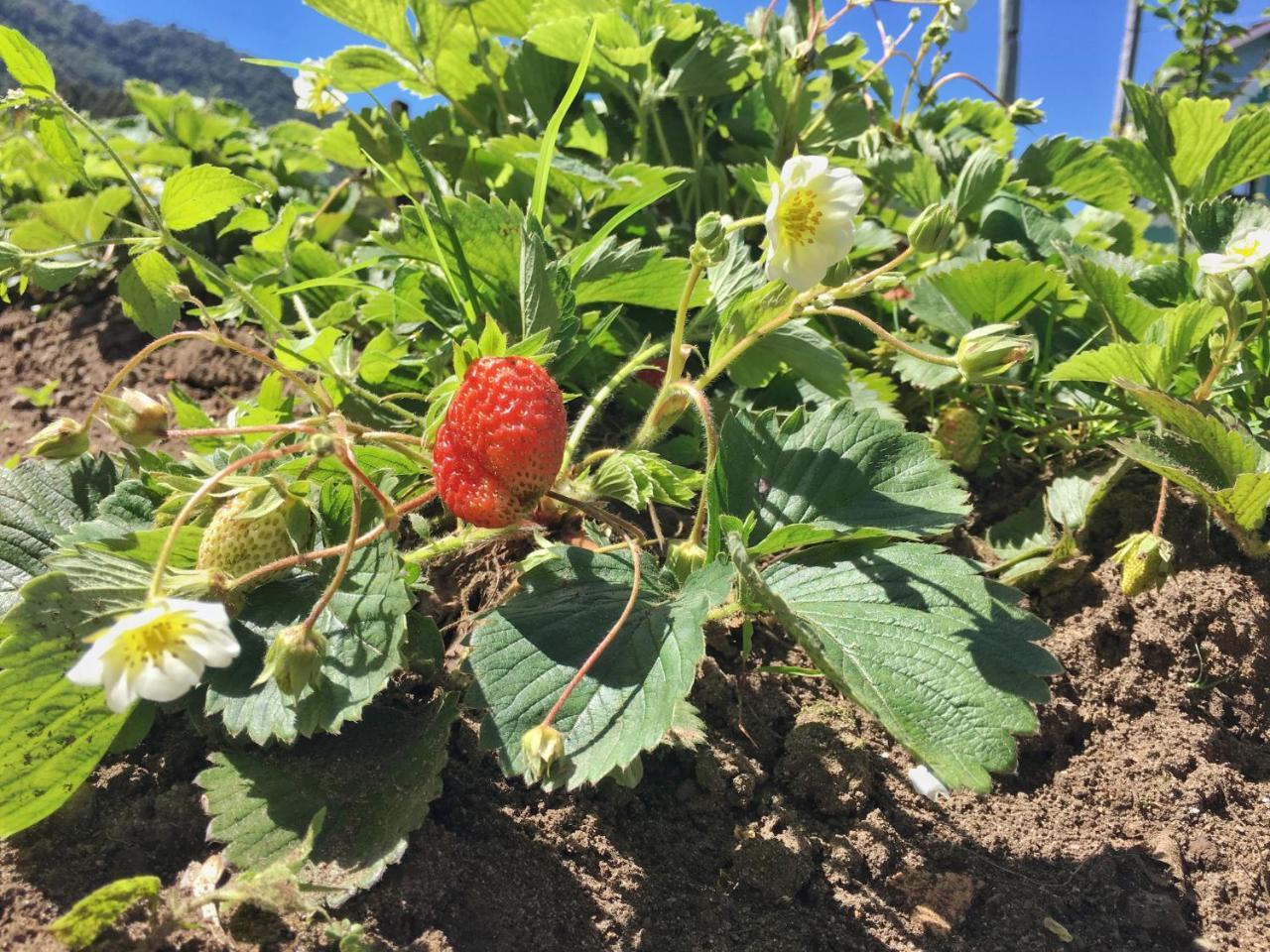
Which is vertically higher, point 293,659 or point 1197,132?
point 1197,132

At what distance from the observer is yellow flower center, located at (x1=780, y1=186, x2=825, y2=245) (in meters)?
0.97

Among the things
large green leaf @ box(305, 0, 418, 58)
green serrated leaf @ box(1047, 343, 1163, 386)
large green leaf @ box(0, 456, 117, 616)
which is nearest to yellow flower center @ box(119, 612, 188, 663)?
large green leaf @ box(0, 456, 117, 616)

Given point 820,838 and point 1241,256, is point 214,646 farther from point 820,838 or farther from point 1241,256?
point 1241,256

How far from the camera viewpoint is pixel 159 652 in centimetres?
75

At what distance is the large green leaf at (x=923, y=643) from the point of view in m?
0.85

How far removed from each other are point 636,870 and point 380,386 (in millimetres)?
899

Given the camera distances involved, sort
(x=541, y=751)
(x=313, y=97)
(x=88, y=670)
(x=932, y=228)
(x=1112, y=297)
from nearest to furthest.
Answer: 1. (x=88, y=670)
2. (x=541, y=751)
3. (x=932, y=228)
4. (x=1112, y=297)
5. (x=313, y=97)

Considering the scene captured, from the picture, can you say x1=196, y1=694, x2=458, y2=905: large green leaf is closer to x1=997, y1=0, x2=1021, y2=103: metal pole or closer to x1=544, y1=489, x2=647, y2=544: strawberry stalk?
x1=544, y1=489, x2=647, y2=544: strawberry stalk

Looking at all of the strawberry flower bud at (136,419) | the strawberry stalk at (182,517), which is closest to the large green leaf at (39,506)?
the strawberry flower bud at (136,419)

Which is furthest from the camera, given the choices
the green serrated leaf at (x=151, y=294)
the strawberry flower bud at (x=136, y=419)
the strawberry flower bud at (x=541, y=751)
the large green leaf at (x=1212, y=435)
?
the green serrated leaf at (x=151, y=294)

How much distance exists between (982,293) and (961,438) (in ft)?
0.78

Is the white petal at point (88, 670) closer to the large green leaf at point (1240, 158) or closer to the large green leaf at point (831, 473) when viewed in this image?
the large green leaf at point (831, 473)

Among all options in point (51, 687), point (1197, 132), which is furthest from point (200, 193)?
point (1197, 132)

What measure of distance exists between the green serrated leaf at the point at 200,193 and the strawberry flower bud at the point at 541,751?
82cm
